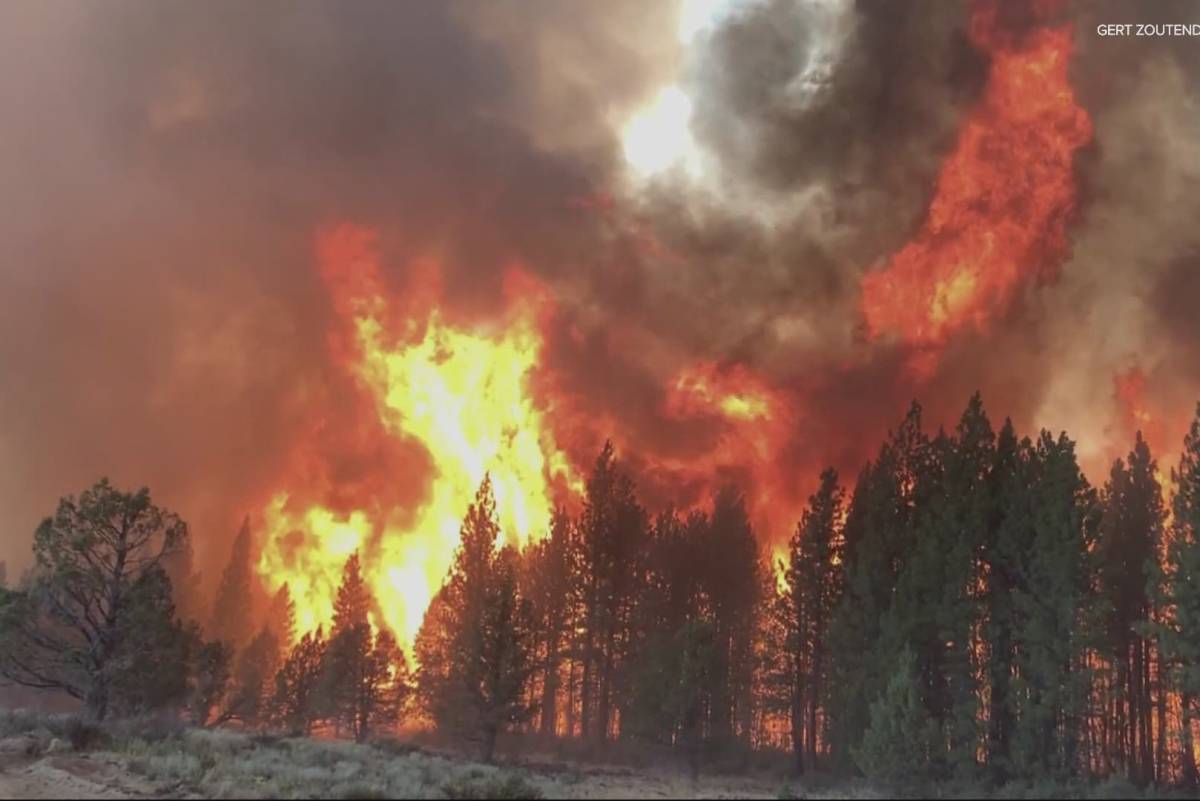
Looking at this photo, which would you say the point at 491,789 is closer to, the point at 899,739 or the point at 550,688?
the point at 899,739

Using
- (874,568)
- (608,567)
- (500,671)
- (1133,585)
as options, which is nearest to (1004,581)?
(874,568)

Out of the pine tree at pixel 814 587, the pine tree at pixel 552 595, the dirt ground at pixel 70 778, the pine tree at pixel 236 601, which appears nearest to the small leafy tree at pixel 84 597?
the dirt ground at pixel 70 778

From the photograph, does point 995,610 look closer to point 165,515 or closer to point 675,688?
point 675,688

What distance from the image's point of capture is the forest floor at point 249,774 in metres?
25.0

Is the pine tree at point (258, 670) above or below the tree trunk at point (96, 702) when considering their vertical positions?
below

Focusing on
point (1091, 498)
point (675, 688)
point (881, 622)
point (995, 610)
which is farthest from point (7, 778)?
point (1091, 498)

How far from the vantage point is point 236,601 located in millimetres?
91812

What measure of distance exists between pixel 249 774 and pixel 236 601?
71882 mm

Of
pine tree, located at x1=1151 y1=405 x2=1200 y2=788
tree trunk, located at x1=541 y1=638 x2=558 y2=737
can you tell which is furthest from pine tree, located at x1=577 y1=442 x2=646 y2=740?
pine tree, located at x1=1151 y1=405 x2=1200 y2=788

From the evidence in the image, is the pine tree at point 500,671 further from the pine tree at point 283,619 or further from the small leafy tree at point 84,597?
the pine tree at point 283,619

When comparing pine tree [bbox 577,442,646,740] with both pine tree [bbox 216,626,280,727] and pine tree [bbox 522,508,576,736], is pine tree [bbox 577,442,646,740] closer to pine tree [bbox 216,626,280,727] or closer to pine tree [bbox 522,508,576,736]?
pine tree [bbox 522,508,576,736]

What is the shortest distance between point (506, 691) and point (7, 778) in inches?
843

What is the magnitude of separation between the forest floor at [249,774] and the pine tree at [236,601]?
54555mm

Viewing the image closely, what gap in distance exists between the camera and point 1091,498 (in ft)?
131
